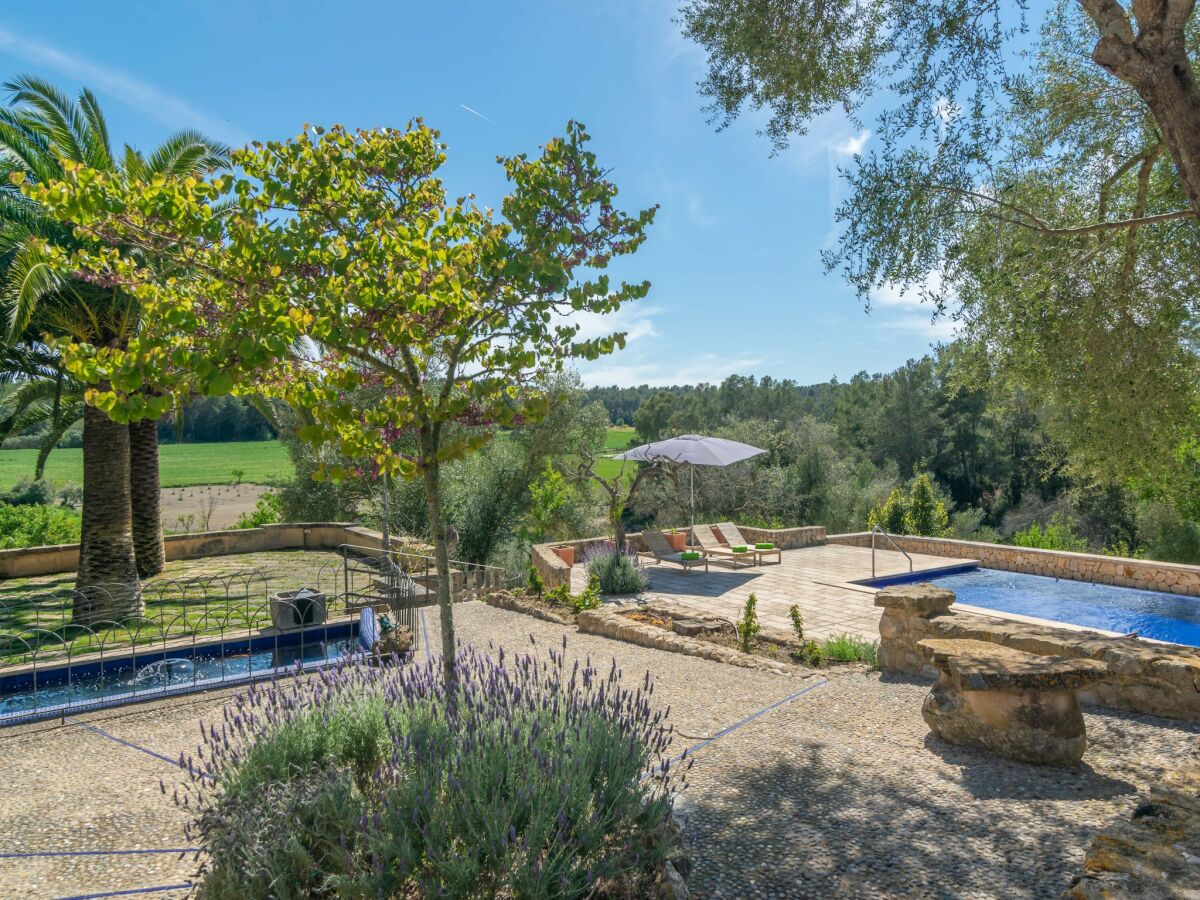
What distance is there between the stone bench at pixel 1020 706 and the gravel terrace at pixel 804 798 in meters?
0.11

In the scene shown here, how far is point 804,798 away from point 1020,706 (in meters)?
1.52

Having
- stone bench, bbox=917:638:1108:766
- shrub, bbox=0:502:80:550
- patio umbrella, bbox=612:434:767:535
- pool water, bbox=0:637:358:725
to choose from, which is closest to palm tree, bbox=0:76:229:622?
pool water, bbox=0:637:358:725

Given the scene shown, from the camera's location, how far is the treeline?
1617 cm

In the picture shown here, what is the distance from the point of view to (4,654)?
8242 millimetres

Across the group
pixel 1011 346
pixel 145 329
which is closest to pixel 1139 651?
pixel 1011 346

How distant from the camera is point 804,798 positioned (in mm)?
3770

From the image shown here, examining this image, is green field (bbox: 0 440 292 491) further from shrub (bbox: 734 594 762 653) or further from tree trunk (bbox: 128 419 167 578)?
shrub (bbox: 734 594 762 653)

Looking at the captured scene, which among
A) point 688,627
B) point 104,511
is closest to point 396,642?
point 688,627

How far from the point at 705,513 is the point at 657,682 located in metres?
17.5

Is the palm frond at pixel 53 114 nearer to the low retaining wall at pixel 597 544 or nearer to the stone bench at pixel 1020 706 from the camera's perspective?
the low retaining wall at pixel 597 544

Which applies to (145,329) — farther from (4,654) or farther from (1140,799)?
(4,654)

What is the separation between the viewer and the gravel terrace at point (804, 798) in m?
3.03

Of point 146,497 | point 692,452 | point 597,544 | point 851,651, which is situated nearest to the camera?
point 851,651

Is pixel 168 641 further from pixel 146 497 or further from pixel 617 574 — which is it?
pixel 146 497
